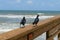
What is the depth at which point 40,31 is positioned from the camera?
1850 mm

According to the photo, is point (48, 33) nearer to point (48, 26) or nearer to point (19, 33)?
point (48, 26)

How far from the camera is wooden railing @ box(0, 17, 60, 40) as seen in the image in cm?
143

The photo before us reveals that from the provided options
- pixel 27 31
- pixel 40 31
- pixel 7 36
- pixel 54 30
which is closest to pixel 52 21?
pixel 54 30

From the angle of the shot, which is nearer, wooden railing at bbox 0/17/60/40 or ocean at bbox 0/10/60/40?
wooden railing at bbox 0/17/60/40

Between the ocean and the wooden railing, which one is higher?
Result: the wooden railing

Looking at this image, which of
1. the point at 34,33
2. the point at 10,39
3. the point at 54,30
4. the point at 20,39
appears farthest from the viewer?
the point at 54,30

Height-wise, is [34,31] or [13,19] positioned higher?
[34,31]

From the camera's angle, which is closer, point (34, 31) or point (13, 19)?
point (34, 31)

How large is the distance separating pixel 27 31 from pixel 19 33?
10cm

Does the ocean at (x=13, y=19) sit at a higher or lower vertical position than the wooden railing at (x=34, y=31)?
lower

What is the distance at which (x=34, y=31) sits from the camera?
1.73 metres

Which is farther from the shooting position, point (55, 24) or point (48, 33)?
point (55, 24)

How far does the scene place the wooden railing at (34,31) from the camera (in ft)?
4.70

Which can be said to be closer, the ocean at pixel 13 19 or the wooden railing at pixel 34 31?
the wooden railing at pixel 34 31
